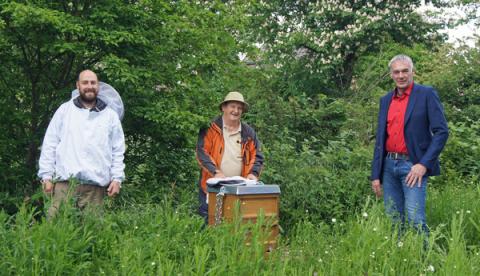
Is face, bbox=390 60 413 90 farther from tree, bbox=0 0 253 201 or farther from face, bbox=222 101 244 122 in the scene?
tree, bbox=0 0 253 201

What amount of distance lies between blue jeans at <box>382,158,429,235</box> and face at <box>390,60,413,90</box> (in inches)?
26.6

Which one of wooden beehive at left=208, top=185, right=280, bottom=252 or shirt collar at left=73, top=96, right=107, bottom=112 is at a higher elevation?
shirt collar at left=73, top=96, right=107, bottom=112

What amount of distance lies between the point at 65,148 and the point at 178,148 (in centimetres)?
254

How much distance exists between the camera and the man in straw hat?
5.70m

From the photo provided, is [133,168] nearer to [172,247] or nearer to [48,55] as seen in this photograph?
[48,55]

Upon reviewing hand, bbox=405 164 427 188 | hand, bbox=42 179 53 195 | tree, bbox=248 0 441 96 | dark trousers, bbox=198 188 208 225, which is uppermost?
tree, bbox=248 0 441 96

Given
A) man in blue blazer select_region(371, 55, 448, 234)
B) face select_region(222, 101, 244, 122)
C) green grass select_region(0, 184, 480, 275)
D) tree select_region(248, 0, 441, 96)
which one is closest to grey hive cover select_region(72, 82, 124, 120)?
face select_region(222, 101, 244, 122)

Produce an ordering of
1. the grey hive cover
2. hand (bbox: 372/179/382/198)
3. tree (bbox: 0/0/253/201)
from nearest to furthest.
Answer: hand (bbox: 372/179/382/198)
the grey hive cover
tree (bbox: 0/0/253/201)

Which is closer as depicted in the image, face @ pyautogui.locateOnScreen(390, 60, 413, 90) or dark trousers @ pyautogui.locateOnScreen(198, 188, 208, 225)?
face @ pyautogui.locateOnScreen(390, 60, 413, 90)

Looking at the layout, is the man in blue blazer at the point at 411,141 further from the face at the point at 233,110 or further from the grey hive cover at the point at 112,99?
the grey hive cover at the point at 112,99

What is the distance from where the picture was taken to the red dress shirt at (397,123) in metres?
5.22

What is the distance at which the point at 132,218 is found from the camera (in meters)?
4.89

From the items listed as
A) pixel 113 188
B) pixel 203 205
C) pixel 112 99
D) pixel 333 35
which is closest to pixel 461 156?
pixel 203 205

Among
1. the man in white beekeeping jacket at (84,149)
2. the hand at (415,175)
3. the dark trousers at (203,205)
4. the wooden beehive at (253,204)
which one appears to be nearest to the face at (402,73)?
the hand at (415,175)
